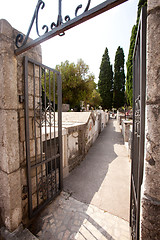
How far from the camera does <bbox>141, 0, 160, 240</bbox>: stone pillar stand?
815 mm

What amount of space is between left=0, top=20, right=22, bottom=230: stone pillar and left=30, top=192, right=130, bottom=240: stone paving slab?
59 cm

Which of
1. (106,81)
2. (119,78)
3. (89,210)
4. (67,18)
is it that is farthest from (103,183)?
(119,78)

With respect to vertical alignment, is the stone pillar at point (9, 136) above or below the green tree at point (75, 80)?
below

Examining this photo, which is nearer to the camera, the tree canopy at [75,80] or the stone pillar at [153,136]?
the stone pillar at [153,136]

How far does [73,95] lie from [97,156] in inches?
381

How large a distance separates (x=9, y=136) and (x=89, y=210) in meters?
2.47

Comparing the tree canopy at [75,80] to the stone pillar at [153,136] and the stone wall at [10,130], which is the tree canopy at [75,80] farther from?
the stone pillar at [153,136]

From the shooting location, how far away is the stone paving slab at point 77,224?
205 cm

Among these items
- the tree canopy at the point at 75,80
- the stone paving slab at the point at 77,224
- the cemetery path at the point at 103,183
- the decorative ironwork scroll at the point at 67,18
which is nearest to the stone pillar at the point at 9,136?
the decorative ironwork scroll at the point at 67,18

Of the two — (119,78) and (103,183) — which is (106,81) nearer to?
(119,78)

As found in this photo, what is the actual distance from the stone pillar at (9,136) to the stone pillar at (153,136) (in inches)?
75.4

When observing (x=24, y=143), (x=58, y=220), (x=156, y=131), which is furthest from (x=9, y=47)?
(x=58, y=220)

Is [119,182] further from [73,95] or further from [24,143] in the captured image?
[73,95]

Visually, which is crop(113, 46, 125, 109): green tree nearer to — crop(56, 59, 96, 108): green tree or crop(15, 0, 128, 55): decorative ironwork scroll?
crop(56, 59, 96, 108): green tree
